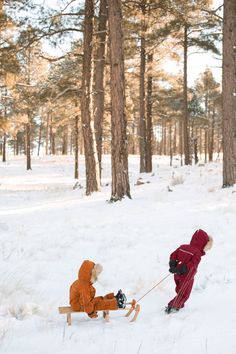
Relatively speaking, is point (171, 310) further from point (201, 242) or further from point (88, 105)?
point (88, 105)

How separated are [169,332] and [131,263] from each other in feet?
7.50

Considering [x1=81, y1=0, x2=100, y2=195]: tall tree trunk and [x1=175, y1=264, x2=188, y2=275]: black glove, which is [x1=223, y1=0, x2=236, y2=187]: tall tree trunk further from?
[x1=175, y1=264, x2=188, y2=275]: black glove

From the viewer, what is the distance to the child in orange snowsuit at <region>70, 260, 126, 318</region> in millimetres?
4500

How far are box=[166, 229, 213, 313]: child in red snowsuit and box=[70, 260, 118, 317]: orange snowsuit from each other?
0.79 meters

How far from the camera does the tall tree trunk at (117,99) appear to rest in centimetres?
1084

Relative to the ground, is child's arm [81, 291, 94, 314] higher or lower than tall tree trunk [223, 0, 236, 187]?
lower

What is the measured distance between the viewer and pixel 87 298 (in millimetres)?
4504

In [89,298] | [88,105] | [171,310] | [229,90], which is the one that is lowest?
[171,310]

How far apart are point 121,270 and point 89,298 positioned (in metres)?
1.69

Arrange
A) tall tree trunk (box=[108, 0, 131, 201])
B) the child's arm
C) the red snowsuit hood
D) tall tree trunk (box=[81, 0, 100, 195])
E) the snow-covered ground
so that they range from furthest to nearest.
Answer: tall tree trunk (box=[81, 0, 100, 195])
tall tree trunk (box=[108, 0, 131, 201])
the red snowsuit hood
the child's arm
the snow-covered ground

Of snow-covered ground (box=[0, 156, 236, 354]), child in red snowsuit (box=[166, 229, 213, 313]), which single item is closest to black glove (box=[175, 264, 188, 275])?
child in red snowsuit (box=[166, 229, 213, 313])

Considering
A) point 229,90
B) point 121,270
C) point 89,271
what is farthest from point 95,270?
point 229,90

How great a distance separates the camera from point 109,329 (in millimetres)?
4301

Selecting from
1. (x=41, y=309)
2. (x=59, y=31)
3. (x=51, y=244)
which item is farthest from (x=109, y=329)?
(x=59, y=31)
